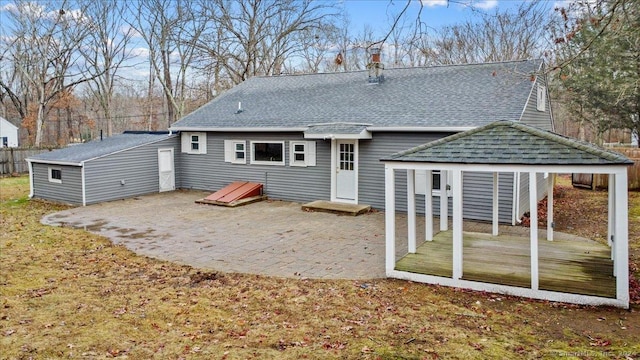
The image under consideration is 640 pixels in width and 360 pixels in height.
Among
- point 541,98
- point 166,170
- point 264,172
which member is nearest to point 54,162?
point 166,170

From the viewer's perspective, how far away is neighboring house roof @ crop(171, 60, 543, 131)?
1191cm

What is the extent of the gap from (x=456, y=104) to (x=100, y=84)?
98.1ft

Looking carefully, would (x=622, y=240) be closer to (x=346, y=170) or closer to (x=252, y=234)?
(x=252, y=234)

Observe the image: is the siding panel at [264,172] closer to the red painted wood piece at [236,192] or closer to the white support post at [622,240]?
the red painted wood piece at [236,192]

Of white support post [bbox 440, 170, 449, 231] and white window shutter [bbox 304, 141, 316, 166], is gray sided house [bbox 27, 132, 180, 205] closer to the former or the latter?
Result: white window shutter [bbox 304, 141, 316, 166]

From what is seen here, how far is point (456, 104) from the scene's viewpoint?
1243 centimetres

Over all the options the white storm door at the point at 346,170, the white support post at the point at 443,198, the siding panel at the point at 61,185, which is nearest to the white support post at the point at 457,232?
the white support post at the point at 443,198

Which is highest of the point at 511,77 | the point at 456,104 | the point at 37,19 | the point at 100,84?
the point at 37,19

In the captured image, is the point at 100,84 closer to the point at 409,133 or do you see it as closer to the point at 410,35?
the point at 409,133

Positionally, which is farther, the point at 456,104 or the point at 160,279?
the point at 456,104

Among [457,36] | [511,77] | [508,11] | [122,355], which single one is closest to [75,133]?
[457,36]

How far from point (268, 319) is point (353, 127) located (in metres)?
8.20

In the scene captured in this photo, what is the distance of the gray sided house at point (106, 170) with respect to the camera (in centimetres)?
1417

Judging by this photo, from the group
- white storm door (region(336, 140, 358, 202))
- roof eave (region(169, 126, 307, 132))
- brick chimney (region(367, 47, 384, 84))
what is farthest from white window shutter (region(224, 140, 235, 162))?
brick chimney (region(367, 47, 384, 84))
